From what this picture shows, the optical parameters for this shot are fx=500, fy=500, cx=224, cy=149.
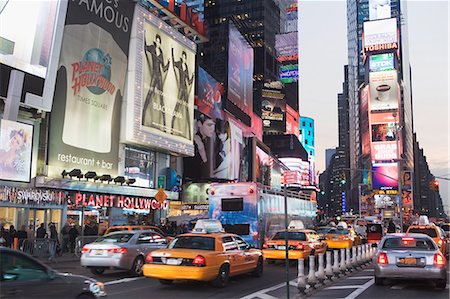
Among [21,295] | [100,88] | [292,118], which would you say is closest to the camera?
[21,295]

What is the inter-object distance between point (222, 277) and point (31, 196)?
17.6 m

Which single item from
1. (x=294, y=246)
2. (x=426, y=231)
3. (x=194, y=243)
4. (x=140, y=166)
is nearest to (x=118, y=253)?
(x=194, y=243)

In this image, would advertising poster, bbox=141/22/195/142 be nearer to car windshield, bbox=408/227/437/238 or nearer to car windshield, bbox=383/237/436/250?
car windshield, bbox=408/227/437/238

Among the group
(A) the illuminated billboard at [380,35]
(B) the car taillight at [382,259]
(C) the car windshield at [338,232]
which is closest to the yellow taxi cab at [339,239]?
(C) the car windshield at [338,232]

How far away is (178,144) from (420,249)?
31.1m

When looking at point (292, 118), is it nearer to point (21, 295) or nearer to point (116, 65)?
point (116, 65)

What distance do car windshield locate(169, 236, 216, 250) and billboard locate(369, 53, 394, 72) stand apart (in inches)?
5419

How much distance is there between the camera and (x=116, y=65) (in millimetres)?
35875

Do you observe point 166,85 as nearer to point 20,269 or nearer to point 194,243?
point 194,243

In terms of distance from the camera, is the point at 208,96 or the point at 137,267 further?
the point at 208,96

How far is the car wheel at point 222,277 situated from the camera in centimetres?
Result: 1313

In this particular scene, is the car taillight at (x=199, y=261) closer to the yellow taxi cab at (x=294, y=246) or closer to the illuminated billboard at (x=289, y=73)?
the yellow taxi cab at (x=294, y=246)

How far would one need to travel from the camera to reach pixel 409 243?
45.1ft

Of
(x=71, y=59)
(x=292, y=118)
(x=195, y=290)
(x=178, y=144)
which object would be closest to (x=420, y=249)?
(x=195, y=290)
